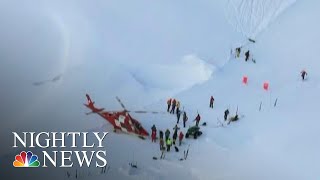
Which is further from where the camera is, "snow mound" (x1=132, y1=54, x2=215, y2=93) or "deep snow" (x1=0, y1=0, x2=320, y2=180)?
"snow mound" (x1=132, y1=54, x2=215, y2=93)

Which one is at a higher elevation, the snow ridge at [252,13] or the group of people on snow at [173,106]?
the snow ridge at [252,13]

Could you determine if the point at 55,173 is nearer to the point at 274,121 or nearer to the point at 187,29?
the point at 274,121

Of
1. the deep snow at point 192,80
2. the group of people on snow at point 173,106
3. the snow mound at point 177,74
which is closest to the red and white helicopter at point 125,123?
the deep snow at point 192,80

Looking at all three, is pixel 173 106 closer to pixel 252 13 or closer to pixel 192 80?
pixel 192 80

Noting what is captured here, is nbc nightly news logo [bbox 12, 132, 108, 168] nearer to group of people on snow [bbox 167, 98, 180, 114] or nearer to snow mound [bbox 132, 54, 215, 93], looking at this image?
group of people on snow [bbox 167, 98, 180, 114]

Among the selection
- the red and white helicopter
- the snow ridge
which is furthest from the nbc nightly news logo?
the snow ridge

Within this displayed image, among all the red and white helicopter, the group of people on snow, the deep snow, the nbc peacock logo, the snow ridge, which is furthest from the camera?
the snow ridge

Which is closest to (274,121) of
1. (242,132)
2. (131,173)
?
(242,132)

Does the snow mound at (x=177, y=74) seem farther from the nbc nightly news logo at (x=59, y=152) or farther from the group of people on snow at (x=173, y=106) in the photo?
the nbc nightly news logo at (x=59, y=152)
